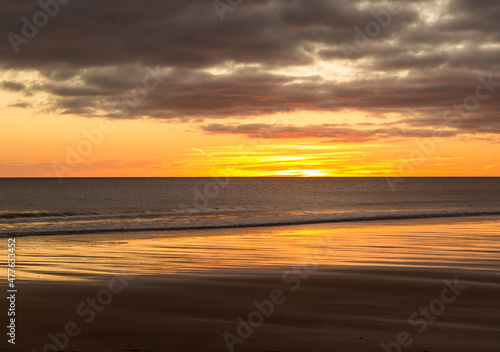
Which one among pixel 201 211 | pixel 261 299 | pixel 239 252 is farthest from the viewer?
pixel 201 211

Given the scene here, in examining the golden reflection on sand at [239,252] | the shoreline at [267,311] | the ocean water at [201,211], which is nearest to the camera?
the shoreline at [267,311]

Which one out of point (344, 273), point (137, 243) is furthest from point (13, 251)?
point (344, 273)

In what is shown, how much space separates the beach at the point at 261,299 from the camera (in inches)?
292

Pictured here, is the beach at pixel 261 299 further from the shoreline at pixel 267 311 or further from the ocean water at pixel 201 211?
→ the ocean water at pixel 201 211

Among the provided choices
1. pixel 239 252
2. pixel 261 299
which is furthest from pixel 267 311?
pixel 239 252

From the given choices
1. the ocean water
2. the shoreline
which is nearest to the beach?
the shoreline

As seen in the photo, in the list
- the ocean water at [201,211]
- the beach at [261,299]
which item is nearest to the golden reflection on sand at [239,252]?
the beach at [261,299]

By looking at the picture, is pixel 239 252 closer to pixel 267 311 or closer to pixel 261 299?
pixel 261 299

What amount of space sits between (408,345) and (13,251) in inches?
610

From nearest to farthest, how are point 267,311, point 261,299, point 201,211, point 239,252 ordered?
point 267,311
point 261,299
point 239,252
point 201,211

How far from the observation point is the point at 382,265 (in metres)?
14.5

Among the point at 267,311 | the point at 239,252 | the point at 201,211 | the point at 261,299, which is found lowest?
the point at 267,311

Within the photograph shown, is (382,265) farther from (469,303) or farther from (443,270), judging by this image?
(469,303)

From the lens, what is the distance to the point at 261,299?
402 inches
